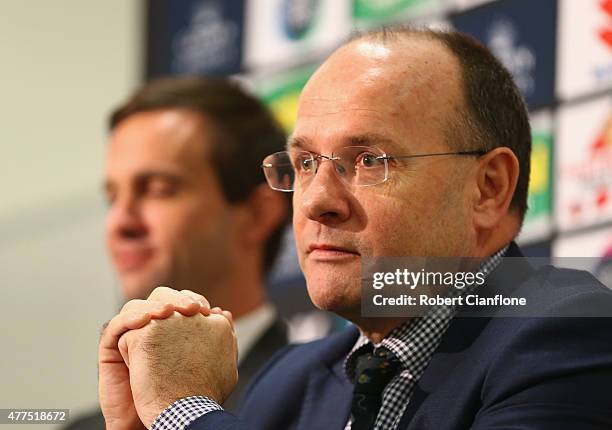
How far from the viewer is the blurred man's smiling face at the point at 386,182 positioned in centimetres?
148

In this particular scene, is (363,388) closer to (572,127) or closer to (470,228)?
(470,228)

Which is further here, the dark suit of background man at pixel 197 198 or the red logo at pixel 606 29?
the dark suit of background man at pixel 197 198

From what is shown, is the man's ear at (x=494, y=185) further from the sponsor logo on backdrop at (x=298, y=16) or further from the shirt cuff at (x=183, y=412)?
the sponsor logo on backdrop at (x=298, y=16)

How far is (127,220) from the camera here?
271 cm

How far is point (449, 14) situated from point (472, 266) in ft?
4.16

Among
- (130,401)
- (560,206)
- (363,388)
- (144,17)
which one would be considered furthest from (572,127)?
(144,17)

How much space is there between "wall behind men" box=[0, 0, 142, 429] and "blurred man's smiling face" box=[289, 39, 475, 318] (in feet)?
6.72

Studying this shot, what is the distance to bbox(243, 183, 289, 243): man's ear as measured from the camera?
2.84 m

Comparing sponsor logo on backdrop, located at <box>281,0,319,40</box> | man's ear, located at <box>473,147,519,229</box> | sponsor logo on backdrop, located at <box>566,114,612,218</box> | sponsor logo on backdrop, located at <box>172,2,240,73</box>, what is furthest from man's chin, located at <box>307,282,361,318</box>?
sponsor logo on backdrop, located at <box>172,2,240,73</box>

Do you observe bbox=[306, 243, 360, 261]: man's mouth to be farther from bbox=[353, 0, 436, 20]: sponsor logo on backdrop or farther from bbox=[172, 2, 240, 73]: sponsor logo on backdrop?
bbox=[172, 2, 240, 73]: sponsor logo on backdrop

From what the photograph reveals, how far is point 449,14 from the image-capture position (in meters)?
2.65

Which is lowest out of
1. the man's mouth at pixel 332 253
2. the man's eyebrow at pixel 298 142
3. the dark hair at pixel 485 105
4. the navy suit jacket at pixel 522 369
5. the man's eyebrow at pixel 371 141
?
the navy suit jacket at pixel 522 369

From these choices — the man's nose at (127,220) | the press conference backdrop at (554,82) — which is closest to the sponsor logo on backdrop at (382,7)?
the press conference backdrop at (554,82)

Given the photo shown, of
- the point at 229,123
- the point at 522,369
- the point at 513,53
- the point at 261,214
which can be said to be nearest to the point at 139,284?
the point at 261,214
